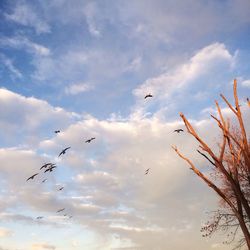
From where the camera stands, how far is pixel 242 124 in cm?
722

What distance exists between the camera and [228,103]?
777cm

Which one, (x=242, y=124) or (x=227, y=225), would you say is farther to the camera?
(x=227, y=225)

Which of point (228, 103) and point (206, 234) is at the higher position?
point (206, 234)

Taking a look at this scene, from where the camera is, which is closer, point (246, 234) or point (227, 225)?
point (246, 234)

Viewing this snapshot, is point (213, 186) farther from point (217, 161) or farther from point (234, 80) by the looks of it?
point (234, 80)

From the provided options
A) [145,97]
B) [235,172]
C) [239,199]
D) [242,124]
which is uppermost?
[145,97]

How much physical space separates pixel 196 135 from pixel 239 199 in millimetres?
1711

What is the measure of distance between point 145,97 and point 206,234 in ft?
60.8

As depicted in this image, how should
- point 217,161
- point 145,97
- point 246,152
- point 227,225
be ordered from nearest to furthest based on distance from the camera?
point 246,152, point 217,161, point 145,97, point 227,225

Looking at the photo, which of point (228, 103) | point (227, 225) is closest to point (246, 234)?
point (228, 103)

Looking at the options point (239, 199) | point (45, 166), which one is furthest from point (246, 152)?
point (45, 166)

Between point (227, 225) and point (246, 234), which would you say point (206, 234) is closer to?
point (227, 225)

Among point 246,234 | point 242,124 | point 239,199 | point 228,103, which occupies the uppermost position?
point 228,103

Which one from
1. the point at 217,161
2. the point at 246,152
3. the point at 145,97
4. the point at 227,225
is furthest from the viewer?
the point at 227,225
